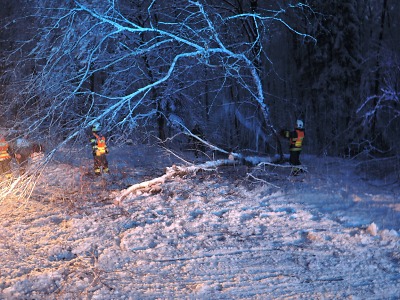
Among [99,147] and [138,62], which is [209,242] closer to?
[99,147]

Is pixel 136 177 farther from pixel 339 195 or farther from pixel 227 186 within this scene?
pixel 339 195

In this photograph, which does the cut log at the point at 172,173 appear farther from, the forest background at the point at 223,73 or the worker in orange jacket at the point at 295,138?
the worker in orange jacket at the point at 295,138

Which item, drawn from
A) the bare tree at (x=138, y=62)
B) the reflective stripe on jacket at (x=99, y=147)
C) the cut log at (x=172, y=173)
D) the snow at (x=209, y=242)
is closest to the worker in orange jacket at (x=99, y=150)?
the reflective stripe on jacket at (x=99, y=147)

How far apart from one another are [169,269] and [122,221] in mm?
2118

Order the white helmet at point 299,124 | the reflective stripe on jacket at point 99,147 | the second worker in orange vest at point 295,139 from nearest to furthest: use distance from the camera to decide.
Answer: the second worker in orange vest at point 295,139 → the white helmet at point 299,124 → the reflective stripe on jacket at point 99,147

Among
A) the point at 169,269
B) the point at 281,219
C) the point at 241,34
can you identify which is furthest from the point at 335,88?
the point at 169,269

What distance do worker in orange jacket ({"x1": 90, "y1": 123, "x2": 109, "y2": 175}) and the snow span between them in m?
2.20

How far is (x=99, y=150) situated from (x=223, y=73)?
4.57 metres

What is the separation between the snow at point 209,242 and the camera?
395cm

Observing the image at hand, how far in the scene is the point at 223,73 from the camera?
11.4 m

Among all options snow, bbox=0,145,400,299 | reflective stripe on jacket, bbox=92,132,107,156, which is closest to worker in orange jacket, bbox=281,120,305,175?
snow, bbox=0,145,400,299

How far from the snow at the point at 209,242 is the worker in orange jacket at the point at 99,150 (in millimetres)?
2196

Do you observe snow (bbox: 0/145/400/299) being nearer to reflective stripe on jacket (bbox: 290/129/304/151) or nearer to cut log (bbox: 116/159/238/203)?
cut log (bbox: 116/159/238/203)

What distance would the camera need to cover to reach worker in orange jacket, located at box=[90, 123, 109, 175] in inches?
425
